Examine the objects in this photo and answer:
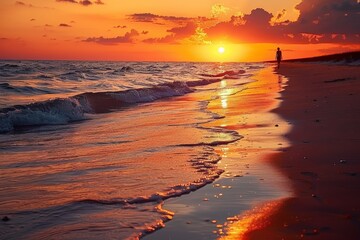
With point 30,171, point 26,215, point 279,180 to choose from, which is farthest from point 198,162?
point 26,215

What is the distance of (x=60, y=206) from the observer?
510cm

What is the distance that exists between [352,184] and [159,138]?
5.14 m

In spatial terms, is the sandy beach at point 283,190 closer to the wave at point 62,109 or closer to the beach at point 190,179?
the beach at point 190,179

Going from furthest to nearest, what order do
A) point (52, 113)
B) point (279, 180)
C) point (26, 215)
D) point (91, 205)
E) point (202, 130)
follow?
point (52, 113)
point (202, 130)
point (279, 180)
point (91, 205)
point (26, 215)

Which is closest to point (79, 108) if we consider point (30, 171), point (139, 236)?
point (30, 171)

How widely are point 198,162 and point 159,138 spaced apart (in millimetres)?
2706

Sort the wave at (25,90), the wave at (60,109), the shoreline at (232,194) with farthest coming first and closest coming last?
the wave at (25,90)
the wave at (60,109)
the shoreline at (232,194)

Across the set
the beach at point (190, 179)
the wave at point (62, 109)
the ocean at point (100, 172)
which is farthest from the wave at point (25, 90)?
the beach at point (190, 179)

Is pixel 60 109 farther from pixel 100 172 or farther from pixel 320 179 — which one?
pixel 320 179

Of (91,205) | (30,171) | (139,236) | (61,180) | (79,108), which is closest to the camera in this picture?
(139,236)

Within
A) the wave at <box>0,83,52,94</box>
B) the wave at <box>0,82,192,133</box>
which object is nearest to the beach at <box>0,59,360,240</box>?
the wave at <box>0,82,192,133</box>

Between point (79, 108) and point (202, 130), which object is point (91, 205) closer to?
point (202, 130)

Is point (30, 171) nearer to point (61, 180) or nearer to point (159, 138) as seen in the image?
point (61, 180)

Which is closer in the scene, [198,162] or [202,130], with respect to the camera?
[198,162]
